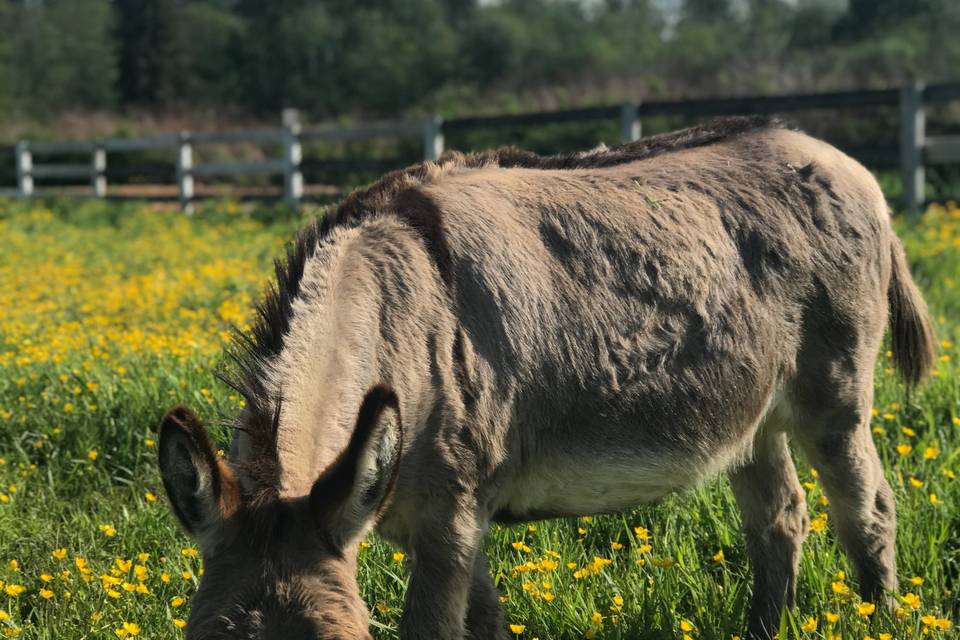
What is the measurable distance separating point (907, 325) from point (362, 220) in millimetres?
2028

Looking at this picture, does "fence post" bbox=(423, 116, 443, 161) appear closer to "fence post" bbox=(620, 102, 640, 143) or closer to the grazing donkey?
"fence post" bbox=(620, 102, 640, 143)

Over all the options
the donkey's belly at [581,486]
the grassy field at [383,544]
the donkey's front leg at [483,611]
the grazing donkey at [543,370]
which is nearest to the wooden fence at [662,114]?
the grassy field at [383,544]

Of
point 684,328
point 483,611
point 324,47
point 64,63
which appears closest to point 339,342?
point 483,611

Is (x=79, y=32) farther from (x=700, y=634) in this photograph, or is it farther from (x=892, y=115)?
(x=700, y=634)

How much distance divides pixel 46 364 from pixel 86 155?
22.8 metres

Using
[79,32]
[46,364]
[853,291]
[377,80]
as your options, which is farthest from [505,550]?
[79,32]

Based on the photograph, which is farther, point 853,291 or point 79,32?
point 79,32

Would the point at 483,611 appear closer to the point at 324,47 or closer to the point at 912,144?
the point at 912,144

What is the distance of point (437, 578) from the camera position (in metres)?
2.50

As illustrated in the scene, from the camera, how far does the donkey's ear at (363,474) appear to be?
6.50ft

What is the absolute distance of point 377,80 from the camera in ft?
162

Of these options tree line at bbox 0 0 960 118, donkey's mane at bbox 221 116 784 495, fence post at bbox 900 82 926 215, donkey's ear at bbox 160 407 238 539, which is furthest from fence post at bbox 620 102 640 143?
tree line at bbox 0 0 960 118

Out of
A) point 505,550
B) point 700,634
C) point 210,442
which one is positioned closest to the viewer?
point 210,442

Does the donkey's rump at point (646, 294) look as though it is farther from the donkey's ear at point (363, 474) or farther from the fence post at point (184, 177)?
the fence post at point (184, 177)
